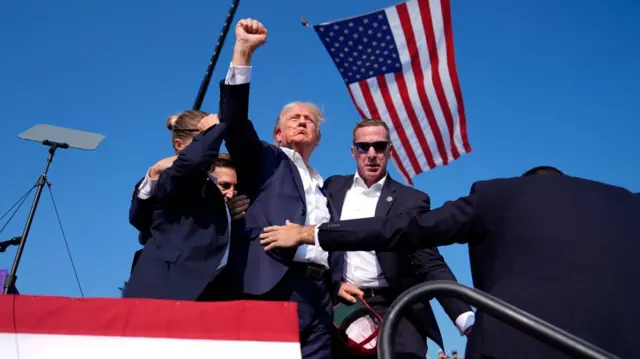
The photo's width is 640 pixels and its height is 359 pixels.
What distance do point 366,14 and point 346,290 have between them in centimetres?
499

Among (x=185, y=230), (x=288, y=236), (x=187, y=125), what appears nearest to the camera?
(x=185, y=230)

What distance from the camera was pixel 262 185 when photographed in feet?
10.6

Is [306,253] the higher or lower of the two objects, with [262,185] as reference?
lower

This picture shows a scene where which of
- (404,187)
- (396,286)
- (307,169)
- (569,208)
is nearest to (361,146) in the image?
(404,187)

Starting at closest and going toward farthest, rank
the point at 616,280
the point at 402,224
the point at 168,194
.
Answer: the point at 616,280 < the point at 402,224 < the point at 168,194

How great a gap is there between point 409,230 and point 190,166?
3.38ft

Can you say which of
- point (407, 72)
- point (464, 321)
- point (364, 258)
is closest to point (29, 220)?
point (407, 72)

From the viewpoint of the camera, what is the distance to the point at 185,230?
2689 mm

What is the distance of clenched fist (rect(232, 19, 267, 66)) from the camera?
3029 millimetres

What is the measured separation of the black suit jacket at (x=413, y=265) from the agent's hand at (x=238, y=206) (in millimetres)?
741

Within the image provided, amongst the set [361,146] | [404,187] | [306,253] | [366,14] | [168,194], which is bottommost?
[306,253]

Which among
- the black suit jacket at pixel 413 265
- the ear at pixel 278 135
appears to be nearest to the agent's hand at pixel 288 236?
the black suit jacket at pixel 413 265

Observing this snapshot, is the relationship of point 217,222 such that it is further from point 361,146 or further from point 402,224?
point 361,146

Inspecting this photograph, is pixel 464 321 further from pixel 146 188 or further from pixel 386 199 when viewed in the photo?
pixel 146 188
